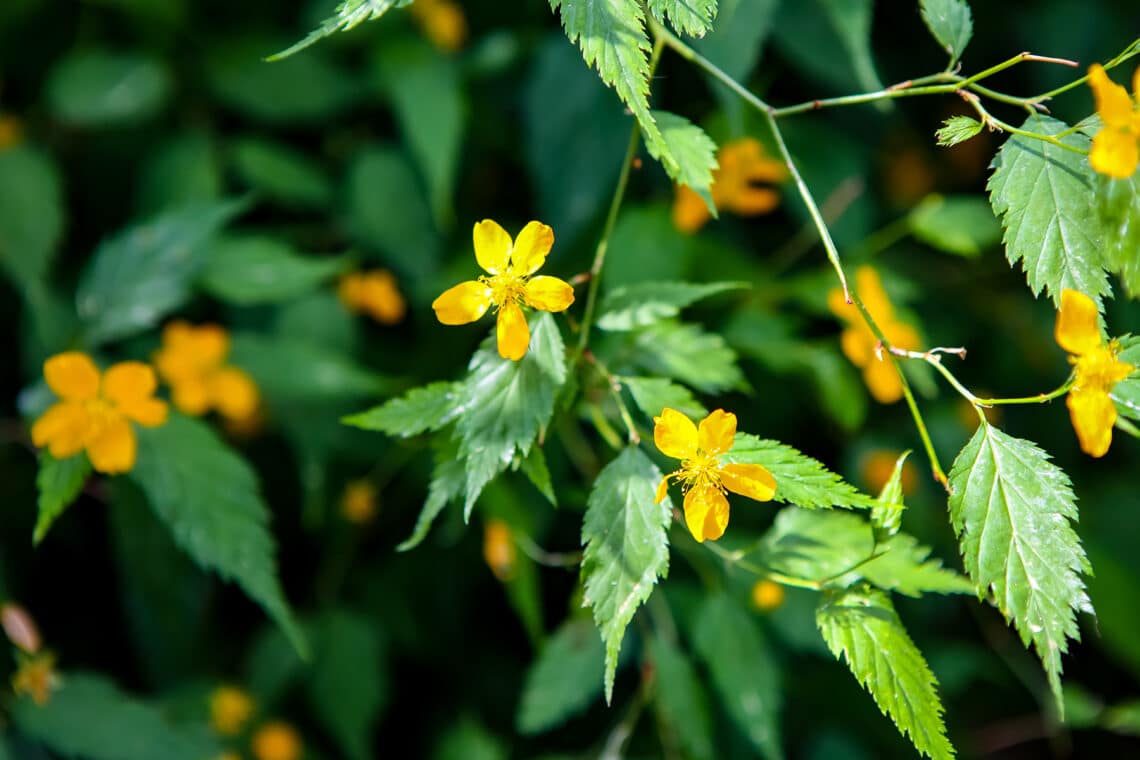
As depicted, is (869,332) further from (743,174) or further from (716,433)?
(716,433)

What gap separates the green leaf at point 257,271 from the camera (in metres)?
1.74

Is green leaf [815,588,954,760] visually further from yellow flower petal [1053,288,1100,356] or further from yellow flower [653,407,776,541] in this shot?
yellow flower petal [1053,288,1100,356]

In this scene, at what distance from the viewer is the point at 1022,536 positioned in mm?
914

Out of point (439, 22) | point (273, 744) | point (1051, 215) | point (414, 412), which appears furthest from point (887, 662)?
point (439, 22)

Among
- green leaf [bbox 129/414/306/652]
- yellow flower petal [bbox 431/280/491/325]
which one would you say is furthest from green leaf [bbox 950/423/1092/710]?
green leaf [bbox 129/414/306/652]

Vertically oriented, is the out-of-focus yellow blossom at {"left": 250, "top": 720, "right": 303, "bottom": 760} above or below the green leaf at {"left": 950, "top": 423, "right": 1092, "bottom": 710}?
below

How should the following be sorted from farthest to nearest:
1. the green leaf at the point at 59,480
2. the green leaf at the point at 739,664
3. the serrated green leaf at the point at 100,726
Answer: the serrated green leaf at the point at 100,726, the green leaf at the point at 739,664, the green leaf at the point at 59,480

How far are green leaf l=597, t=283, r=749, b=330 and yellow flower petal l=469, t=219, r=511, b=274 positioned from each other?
0.17 metres

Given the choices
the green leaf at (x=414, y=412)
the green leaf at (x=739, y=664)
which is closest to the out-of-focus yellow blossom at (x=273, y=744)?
the green leaf at (x=739, y=664)

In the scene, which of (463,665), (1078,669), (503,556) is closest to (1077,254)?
(503,556)

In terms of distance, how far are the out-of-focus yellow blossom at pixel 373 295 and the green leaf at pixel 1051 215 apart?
145cm

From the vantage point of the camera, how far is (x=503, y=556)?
1751 mm

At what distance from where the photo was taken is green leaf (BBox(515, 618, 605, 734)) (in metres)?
1.56

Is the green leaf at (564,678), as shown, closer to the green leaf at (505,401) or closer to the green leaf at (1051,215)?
the green leaf at (505,401)
